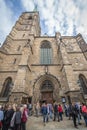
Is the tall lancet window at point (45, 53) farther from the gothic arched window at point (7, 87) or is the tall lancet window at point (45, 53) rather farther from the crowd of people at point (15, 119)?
the crowd of people at point (15, 119)

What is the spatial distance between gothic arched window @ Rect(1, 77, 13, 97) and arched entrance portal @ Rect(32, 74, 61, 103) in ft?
9.87

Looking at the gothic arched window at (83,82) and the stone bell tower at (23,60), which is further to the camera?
the gothic arched window at (83,82)

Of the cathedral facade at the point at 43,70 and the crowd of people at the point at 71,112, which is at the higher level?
the cathedral facade at the point at 43,70

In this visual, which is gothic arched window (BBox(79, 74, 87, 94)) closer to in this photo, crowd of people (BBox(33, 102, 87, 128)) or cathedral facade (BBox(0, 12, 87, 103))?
cathedral facade (BBox(0, 12, 87, 103))

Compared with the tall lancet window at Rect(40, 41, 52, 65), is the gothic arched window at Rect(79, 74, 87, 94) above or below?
below

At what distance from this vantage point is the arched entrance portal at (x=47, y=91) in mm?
13906

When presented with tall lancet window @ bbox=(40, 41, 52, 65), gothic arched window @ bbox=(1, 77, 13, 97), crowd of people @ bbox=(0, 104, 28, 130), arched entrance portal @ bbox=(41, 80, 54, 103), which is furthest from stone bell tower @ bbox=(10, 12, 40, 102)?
crowd of people @ bbox=(0, 104, 28, 130)

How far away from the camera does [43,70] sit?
1519 cm

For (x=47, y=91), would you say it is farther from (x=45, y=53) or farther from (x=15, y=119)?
(x=15, y=119)

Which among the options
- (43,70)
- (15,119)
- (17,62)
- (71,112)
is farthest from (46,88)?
(15,119)

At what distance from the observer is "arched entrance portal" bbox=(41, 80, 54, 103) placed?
547 inches

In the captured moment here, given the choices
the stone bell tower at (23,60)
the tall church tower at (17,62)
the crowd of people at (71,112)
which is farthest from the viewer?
the tall church tower at (17,62)

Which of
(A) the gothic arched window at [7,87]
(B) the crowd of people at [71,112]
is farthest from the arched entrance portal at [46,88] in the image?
(B) the crowd of people at [71,112]

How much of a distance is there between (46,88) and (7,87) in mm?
4645
